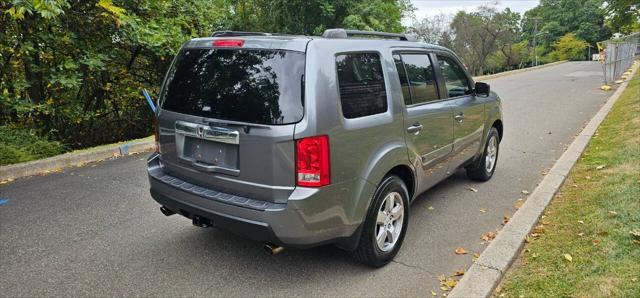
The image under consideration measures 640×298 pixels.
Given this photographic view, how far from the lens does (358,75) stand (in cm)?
326

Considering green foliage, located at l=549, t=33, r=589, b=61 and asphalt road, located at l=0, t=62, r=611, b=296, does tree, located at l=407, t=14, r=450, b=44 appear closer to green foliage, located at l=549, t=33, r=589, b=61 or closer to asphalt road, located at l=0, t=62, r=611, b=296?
green foliage, located at l=549, t=33, r=589, b=61

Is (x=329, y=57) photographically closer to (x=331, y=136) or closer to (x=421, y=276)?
(x=331, y=136)

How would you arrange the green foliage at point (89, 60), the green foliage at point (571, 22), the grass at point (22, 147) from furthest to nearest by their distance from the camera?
the green foliage at point (571, 22) → the green foliage at point (89, 60) → the grass at point (22, 147)

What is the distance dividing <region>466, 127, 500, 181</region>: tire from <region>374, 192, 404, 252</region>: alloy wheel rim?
233 cm

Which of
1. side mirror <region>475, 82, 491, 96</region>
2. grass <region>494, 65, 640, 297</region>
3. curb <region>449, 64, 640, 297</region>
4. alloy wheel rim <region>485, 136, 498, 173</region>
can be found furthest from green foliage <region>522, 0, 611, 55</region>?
curb <region>449, 64, 640, 297</region>

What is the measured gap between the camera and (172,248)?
386 cm

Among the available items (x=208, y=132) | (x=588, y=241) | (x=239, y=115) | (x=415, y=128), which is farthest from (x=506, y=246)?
(x=208, y=132)

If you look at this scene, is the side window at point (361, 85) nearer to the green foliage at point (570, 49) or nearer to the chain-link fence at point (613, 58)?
the chain-link fence at point (613, 58)

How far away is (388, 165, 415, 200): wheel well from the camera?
366 centimetres

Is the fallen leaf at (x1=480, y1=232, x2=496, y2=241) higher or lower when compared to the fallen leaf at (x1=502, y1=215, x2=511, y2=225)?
lower

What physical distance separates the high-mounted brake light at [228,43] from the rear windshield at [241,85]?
43 millimetres

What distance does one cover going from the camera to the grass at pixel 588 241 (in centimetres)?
310

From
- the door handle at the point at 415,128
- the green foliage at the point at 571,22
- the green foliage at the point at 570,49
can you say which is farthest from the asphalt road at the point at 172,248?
the green foliage at the point at 571,22

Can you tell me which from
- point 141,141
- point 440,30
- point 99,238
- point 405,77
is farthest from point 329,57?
point 440,30
